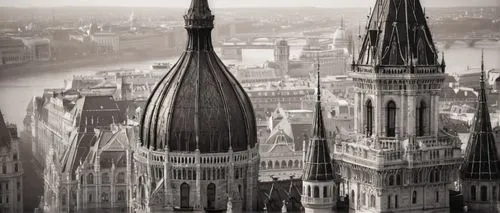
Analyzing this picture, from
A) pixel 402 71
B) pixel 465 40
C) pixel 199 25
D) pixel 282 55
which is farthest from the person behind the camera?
pixel 282 55

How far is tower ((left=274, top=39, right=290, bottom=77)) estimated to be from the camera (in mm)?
66219

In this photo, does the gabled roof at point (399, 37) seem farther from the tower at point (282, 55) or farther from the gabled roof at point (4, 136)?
the tower at point (282, 55)

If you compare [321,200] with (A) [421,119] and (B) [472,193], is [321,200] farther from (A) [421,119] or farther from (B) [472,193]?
(B) [472,193]

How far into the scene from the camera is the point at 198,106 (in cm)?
3969

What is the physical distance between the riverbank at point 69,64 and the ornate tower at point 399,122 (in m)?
13.7

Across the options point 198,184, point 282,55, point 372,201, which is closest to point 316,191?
point 372,201

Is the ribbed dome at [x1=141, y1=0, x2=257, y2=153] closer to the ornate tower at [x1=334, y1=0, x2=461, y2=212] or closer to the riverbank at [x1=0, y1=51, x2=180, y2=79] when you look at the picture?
the ornate tower at [x1=334, y1=0, x2=461, y2=212]

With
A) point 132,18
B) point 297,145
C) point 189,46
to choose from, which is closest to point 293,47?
point 297,145

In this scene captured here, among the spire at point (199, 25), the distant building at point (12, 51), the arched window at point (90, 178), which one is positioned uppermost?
the spire at point (199, 25)

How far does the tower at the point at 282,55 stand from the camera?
2607 inches

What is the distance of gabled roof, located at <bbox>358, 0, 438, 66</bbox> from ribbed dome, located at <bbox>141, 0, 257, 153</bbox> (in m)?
5.79

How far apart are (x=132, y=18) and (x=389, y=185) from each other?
1978cm

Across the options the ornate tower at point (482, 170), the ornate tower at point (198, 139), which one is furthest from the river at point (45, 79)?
the ornate tower at point (482, 170)

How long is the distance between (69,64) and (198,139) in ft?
38.9
